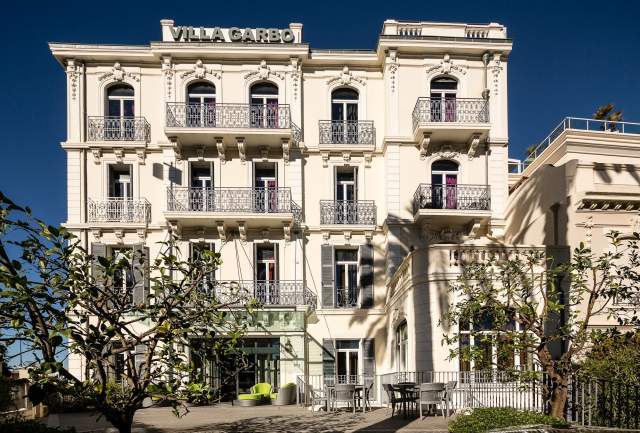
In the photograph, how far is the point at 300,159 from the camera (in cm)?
2139

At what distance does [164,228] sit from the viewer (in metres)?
20.8

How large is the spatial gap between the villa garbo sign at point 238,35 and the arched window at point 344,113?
2.72 meters

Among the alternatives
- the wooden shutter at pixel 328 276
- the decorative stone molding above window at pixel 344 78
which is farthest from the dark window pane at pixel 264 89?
the wooden shutter at pixel 328 276

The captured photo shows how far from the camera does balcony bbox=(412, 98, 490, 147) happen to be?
20.4 meters

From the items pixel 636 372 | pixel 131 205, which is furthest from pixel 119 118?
pixel 636 372

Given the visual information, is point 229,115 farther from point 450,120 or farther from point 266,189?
point 450,120

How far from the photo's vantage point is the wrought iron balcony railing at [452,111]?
2072 cm

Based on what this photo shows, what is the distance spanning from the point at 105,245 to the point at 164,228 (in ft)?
7.13

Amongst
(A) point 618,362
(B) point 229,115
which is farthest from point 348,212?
(A) point 618,362

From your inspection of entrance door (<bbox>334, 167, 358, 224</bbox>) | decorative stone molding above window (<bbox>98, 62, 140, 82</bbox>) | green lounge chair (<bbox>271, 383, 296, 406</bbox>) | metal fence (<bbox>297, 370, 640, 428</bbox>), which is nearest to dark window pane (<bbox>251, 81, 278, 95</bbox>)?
entrance door (<bbox>334, 167, 358, 224</bbox>)

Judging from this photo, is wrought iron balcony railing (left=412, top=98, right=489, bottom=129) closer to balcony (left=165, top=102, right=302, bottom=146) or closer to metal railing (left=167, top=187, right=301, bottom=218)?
balcony (left=165, top=102, right=302, bottom=146)

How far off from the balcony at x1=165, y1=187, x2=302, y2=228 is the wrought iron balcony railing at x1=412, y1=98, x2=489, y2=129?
572cm

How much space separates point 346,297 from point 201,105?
29.1 feet

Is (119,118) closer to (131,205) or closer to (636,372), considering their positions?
(131,205)
